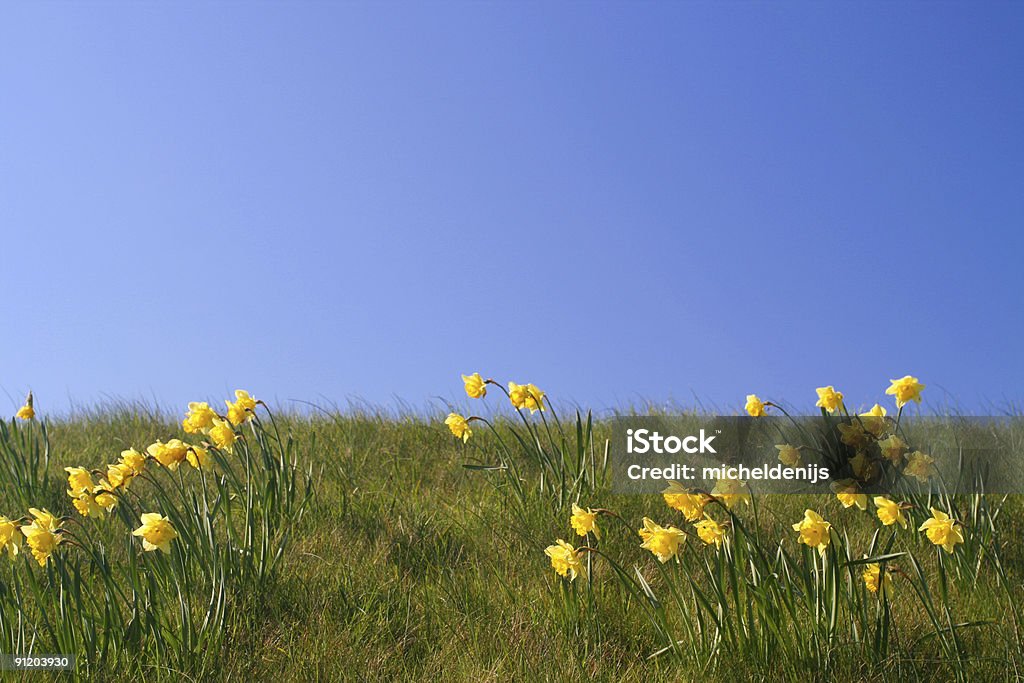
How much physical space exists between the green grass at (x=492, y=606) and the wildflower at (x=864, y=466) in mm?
598

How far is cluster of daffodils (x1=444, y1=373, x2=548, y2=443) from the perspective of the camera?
4539mm

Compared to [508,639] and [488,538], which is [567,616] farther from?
[488,538]

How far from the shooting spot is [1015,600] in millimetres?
3727

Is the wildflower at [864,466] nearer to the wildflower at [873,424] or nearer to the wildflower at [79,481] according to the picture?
the wildflower at [873,424]

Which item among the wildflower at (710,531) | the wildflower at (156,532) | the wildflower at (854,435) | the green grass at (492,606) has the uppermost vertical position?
the wildflower at (854,435)

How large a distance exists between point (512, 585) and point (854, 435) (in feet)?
5.54

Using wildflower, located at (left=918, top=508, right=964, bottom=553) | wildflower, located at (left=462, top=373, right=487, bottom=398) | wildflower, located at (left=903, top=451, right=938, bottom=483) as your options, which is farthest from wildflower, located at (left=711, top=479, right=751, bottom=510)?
wildflower, located at (left=462, top=373, right=487, bottom=398)

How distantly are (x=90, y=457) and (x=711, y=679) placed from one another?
570cm

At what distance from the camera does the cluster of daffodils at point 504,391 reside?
4.54m

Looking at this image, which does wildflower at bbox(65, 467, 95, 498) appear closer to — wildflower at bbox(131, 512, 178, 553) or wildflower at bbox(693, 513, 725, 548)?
wildflower at bbox(131, 512, 178, 553)

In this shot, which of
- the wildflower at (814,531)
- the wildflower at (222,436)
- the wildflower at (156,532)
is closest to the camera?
the wildflower at (814,531)

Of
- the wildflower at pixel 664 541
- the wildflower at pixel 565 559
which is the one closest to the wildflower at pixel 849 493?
the wildflower at pixel 664 541

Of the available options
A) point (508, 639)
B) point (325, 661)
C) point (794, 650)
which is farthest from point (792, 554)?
point (325, 661)

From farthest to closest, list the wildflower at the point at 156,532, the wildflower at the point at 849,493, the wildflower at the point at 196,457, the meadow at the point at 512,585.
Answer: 1. the wildflower at the point at 196,457
2. the wildflower at the point at 849,493
3. the wildflower at the point at 156,532
4. the meadow at the point at 512,585
